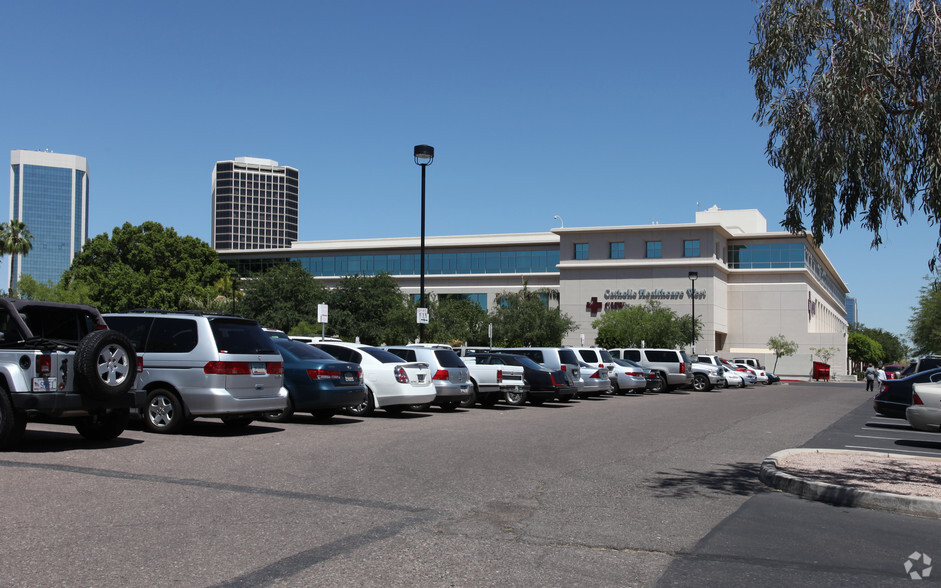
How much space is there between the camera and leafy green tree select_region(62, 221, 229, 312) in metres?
67.6

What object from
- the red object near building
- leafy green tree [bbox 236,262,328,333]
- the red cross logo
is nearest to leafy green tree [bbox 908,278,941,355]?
the red object near building

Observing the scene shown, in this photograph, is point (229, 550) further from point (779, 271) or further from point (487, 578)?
point (779, 271)

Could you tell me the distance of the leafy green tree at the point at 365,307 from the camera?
67250 millimetres

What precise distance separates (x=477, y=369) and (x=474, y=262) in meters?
72.6

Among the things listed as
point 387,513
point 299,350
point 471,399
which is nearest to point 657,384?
point 471,399

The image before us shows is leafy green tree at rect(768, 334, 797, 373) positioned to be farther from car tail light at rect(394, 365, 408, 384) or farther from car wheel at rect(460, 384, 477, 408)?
car tail light at rect(394, 365, 408, 384)

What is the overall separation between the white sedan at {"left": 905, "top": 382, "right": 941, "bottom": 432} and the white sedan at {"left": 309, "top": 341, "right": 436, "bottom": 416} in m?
9.40

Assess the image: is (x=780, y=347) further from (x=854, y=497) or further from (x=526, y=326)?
(x=854, y=497)

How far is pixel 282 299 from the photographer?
71.6 metres

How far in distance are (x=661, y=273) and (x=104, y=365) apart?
254ft

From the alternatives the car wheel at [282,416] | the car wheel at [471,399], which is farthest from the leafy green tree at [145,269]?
the car wheel at [282,416]

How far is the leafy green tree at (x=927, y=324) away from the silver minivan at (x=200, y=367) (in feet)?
172

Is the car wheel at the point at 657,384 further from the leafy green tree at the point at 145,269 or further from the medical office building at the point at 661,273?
the medical office building at the point at 661,273

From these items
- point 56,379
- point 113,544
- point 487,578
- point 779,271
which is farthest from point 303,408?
point 779,271
